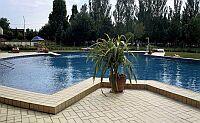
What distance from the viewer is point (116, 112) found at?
4.55m

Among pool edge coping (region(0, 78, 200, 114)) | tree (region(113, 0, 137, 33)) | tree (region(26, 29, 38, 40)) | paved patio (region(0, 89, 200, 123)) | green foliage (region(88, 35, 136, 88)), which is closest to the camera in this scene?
paved patio (region(0, 89, 200, 123))

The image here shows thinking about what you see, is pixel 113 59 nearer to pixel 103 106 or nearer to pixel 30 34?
pixel 103 106

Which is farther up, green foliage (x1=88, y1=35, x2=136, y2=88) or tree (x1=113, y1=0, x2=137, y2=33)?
tree (x1=113, y1=0, x2=137, y2=33)

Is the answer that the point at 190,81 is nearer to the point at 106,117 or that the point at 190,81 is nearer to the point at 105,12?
the point at 106,117

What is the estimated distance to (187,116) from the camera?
4.32 m

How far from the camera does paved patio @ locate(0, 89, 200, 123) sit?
13.5 feet

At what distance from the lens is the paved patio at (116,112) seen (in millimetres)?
4121

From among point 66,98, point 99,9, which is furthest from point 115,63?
point 99,9

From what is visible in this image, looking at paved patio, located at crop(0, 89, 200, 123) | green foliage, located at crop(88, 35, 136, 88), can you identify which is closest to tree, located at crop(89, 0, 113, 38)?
green foliage, located at crop(88, 35, 136, 88)

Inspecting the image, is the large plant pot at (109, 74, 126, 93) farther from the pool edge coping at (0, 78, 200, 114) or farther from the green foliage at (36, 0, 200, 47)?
the green foliage at (36, 0, 200, 47)

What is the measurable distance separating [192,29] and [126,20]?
1495 centimetres

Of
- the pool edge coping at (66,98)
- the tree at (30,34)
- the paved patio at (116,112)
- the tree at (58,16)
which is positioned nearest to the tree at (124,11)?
the tree at (58,16)

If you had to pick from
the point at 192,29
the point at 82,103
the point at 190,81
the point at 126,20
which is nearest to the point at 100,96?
the point at 82,103

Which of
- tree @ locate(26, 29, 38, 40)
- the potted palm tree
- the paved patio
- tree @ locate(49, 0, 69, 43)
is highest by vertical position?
tree @ locate(49, 0, 69, 43)
